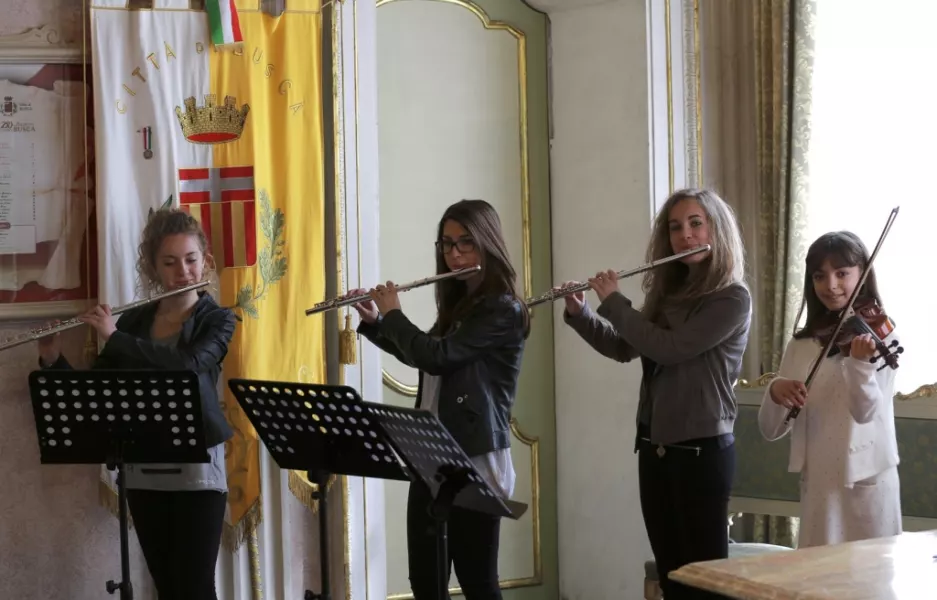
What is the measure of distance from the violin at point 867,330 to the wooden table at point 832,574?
1155 mm

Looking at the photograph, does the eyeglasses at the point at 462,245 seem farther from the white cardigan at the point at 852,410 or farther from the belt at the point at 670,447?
the white cardigan at the point at 852,410

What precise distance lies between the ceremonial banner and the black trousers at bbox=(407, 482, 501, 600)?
2.89 ft

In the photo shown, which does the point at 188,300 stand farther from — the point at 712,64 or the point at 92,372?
the point at 712,64

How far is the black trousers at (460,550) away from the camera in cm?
278

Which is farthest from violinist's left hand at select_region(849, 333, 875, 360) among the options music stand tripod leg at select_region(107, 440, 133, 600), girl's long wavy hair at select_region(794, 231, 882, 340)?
music stand tripod leg at select_region(107, 440, 133, 600)

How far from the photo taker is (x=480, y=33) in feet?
13.8

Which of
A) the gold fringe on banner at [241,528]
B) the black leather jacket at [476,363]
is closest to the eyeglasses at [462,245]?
the black leather jacket at [476,363]

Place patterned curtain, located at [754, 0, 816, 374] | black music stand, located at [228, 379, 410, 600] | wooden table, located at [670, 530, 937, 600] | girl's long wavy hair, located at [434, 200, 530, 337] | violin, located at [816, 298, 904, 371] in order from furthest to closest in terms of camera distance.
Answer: patterned curtain, located at [754, 0, 816, 374]
girl's long wavy hair, located at [434, 200, 530, 337]
violin, located at [816, 298, 904, 371]
black music stand, located at [228, 379, 410, 600]
wooden table, located at [670, 530, 937, 600]

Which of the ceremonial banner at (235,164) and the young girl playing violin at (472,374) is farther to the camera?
the ceremonial banner at (235,164)

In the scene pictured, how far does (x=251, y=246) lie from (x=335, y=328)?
378mm

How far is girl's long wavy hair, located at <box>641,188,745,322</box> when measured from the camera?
292 centimetres

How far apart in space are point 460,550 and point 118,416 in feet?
2.83

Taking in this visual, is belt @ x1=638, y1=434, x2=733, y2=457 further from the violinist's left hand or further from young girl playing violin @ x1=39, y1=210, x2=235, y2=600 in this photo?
young girl playing violin @ x1=39, y1=210, x2=235, y2=600

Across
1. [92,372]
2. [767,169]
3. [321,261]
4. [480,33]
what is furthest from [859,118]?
[92,372]
